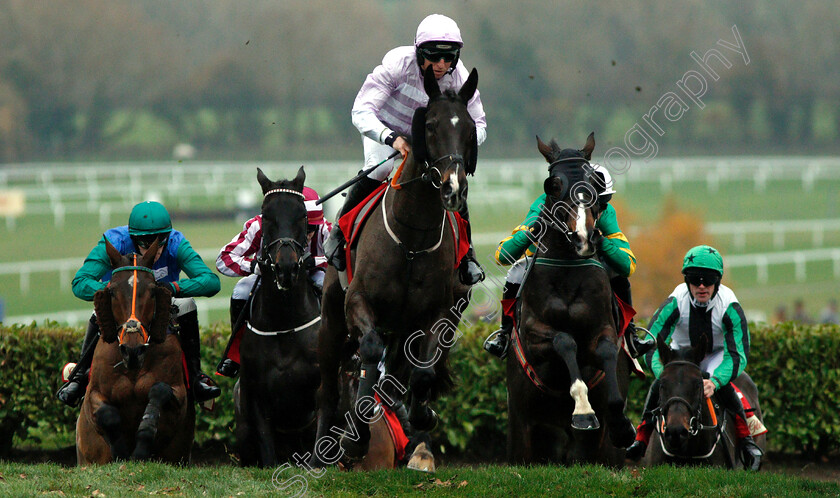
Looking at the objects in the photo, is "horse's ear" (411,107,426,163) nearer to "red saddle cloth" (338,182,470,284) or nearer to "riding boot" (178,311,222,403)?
"red saddle cloth" (338,182,470,284)

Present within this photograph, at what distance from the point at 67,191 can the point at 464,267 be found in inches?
1835

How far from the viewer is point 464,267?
6.79m

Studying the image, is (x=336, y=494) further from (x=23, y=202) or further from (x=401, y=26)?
(x=401, y=26)

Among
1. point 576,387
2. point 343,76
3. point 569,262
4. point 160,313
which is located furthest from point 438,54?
point 343,76

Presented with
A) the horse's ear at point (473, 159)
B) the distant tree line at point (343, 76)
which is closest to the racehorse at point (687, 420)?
the horse's ear at point (473, 159)

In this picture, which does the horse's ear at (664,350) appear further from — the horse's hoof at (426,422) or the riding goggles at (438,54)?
the riding goggles at (438,54)

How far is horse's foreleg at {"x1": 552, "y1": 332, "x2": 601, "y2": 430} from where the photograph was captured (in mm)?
6133

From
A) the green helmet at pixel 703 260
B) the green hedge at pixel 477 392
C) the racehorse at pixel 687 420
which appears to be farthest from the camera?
the green hedge at pixel 477 392

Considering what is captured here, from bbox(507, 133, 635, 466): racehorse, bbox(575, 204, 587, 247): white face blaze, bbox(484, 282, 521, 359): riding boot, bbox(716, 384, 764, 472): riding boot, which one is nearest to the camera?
bbox(575, 204, 587, 247): white face blaze

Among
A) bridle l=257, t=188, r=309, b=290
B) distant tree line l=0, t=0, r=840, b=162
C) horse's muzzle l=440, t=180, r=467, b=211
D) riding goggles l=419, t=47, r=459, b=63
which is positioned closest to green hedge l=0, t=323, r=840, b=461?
bridle l=257, t=188, r=309, b=290

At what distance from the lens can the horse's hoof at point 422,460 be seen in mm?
6574

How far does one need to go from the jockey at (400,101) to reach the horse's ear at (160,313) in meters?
1.13

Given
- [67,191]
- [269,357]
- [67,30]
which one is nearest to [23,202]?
[67,191]

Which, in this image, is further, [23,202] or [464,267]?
[23,202]
